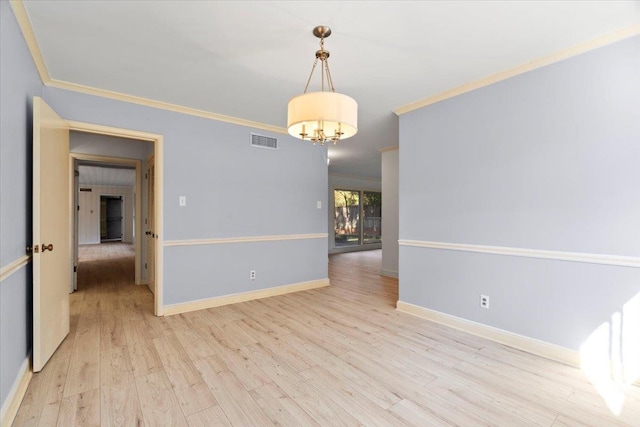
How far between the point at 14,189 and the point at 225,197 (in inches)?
79.3

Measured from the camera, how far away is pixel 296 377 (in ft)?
6.71

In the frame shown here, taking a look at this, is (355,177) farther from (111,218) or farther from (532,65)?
(111,218)

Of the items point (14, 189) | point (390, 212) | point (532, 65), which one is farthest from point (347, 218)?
point (14, 189)

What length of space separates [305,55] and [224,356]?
2.51 meters

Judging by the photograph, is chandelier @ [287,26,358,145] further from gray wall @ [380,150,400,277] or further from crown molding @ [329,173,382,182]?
crown molding @ [329,173,382,182]

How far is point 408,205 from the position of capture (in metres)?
3.40

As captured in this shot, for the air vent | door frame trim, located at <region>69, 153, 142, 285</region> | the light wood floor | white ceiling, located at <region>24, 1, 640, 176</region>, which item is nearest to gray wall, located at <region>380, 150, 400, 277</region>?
the light wood floor

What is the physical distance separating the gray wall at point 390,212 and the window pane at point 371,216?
399 cm

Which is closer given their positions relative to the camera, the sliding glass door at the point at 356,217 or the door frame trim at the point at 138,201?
the door frame trim at the point at 138,201

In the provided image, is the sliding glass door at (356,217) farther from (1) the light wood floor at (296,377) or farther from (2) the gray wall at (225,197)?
(1) the light wood floor at (296,377)

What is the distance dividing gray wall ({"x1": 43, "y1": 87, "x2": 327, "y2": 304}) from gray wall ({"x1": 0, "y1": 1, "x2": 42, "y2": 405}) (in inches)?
36.0

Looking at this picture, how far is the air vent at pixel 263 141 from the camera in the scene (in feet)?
13.0

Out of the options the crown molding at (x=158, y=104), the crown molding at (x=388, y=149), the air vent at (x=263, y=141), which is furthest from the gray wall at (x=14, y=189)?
the crown molding at (x=388, y=149)

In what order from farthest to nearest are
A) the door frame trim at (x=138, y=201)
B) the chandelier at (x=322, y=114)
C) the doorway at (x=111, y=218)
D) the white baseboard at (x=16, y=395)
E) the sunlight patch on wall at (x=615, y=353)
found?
1. the doorway at (x=111, y=218)
2. the door frame trim at (x=138, y=201)
3. the sunlight patch on wall at (x=615, y=353)
4. the chandelier at (x=322, y=114)
5. the white baseboard at (x=16, y=395)
